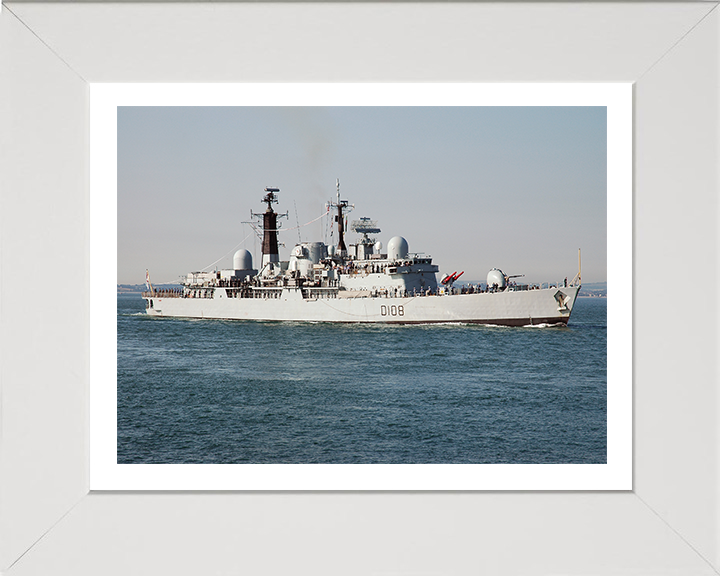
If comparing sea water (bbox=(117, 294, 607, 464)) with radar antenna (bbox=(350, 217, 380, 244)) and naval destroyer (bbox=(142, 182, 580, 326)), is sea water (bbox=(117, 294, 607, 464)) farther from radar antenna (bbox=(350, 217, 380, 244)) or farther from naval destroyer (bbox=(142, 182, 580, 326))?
radar antenna (bbox=(350, 217, 380, 244))

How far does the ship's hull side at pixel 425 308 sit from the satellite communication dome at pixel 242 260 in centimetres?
162

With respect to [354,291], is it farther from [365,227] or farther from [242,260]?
[242,260]

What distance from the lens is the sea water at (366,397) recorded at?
9594 millimetres

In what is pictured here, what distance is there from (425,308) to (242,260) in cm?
703

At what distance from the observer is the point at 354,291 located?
1681 centimetres

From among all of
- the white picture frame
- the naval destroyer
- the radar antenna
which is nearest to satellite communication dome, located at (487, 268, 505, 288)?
the naval destroyer

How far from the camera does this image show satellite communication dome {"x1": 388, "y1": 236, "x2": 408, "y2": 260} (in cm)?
1692

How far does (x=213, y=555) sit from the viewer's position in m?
1.86
